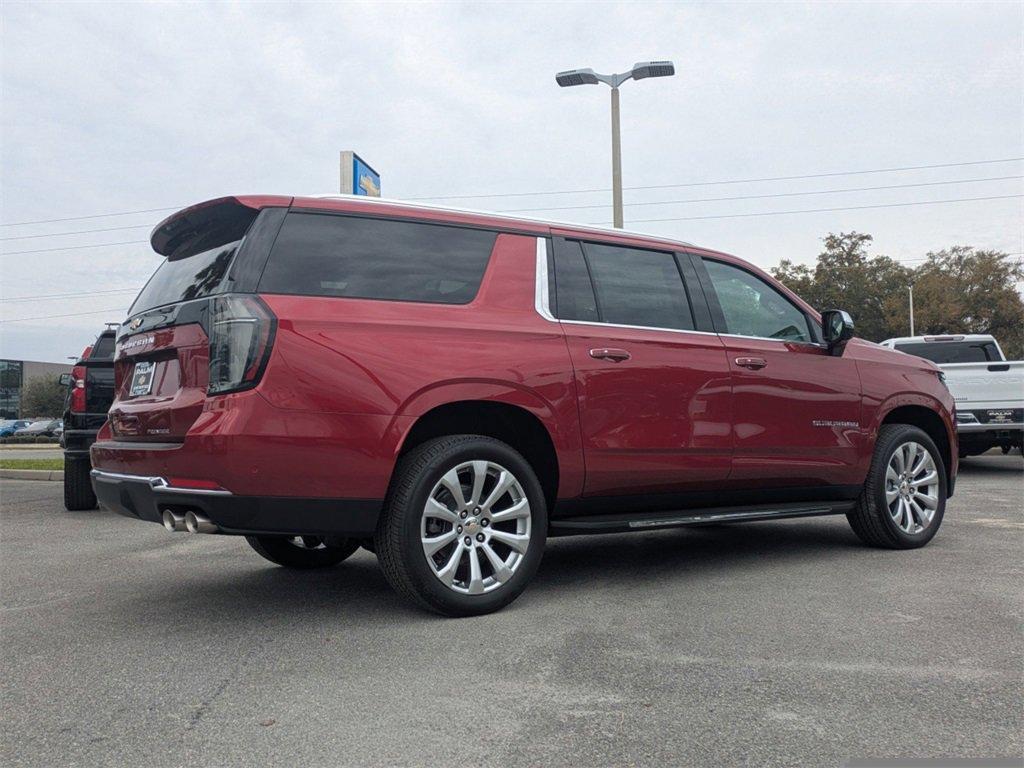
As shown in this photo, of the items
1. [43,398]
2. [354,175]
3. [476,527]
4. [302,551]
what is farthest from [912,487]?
[43,398]

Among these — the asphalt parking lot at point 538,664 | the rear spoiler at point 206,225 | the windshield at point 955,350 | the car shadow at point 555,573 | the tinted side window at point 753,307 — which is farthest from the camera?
the windshield at point 955,350

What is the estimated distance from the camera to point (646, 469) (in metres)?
4.94

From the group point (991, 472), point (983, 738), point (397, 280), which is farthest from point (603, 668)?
point (991, 472)

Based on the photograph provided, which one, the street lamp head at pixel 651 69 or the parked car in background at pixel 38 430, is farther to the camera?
the parked car in background at pixel 38 430

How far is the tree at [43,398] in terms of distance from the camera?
329 feet

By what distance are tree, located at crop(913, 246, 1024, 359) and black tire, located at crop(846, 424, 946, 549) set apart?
42.7 metres

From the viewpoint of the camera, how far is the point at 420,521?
413cm

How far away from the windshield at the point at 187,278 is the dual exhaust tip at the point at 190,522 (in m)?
0.94

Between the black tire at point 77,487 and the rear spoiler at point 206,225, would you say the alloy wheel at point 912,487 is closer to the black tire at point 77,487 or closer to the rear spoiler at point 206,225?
the rear spoiler at point 206,225

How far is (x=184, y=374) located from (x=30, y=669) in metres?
1.29

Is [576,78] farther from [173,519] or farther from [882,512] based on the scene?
[173,519]

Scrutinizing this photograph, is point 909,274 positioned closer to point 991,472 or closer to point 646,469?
point 991,472

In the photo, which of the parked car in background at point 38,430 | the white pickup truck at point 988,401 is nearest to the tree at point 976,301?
the white pickup truck at point 988,401

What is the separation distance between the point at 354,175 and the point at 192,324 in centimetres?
1124
